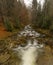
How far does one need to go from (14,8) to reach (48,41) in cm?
2400

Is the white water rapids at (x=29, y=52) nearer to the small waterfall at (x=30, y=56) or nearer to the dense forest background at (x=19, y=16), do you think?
the small waterfall at (x=30, y=56)

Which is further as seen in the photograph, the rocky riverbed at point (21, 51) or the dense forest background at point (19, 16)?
the dense forest background at point (19, 16)

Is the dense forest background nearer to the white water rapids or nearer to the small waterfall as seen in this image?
the white water rapids

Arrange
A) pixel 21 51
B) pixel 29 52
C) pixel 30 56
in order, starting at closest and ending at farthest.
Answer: pixel 30 56 → pixel 29 52 → pixel 21 51

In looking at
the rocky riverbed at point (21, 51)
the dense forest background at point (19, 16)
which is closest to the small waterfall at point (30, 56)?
the rocky riverbed at point (21, 51)

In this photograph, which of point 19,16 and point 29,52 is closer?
point 29,52

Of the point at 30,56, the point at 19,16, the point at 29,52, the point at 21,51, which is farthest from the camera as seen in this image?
the point at 19,16

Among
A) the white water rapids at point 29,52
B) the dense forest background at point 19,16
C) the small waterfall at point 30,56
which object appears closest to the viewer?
the small waterfall at point 30,56

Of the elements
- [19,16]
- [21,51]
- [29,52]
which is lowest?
[29,52]

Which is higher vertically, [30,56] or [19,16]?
[19,16]

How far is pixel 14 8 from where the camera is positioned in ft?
163

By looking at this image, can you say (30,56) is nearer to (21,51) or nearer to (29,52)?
(29,52)

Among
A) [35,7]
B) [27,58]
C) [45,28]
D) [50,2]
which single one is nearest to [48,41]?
[27,58]

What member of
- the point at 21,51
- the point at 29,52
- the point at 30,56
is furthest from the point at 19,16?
the point at 30,56
